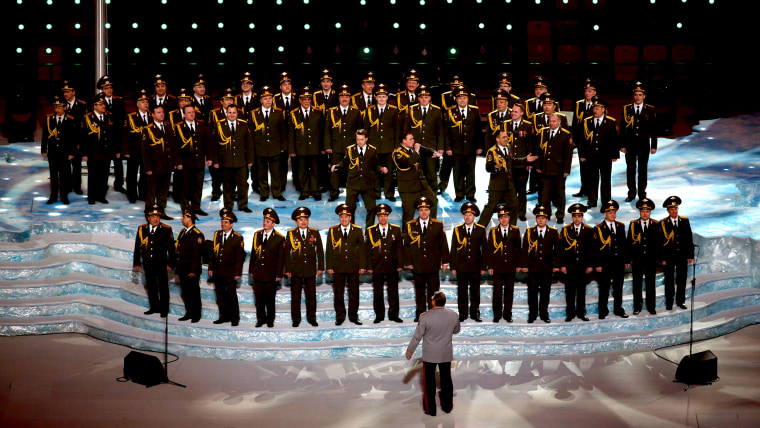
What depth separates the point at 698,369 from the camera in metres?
9.50

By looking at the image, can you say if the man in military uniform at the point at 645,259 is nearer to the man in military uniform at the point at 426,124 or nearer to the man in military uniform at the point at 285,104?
the man in military uniform at the point at 426,124

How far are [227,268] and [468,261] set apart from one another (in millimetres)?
2430

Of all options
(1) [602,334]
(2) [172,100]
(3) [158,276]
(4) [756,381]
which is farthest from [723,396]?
(2) [172,100]

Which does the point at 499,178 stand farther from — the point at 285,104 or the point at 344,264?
the point at 285,104

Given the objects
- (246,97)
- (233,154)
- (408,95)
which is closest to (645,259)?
(408,95)

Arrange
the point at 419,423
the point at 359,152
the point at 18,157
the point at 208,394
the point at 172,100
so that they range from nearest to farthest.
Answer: the point at 419,423 < the point at 208,394 < the point at 359,152 < the point at 172,100 < the point at 18,157

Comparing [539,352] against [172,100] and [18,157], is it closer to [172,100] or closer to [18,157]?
[172,100]

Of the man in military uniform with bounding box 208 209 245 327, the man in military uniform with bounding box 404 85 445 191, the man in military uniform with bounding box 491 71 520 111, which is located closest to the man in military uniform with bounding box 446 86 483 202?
the man in military uniform with bounding box 404 85 445 191

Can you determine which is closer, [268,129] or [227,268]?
[227,268]

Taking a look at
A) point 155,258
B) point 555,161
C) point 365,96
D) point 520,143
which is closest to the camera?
point 155,258

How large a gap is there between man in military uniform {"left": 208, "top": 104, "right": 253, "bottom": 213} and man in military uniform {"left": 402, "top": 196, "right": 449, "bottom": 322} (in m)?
2.81

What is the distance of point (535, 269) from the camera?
10734 millimetres

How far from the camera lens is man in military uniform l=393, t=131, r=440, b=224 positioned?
1168 centimetres

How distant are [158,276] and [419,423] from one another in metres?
3.49
